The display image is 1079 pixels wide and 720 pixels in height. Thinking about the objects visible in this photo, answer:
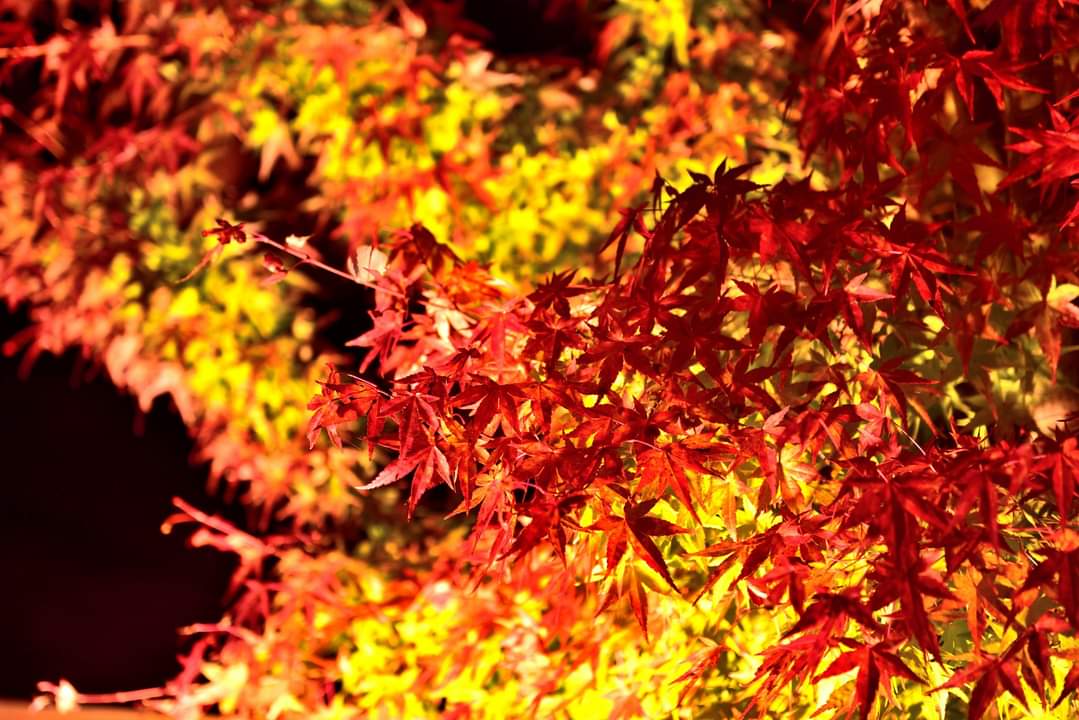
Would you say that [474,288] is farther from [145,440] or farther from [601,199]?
[145,440]

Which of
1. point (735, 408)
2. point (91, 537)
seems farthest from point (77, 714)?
point (735, 408)

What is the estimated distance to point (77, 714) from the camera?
10.2 feet

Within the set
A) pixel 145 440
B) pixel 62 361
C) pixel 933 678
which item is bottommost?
pixel 145 440

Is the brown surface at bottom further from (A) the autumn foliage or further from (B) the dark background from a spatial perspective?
(A) the autumn foliage

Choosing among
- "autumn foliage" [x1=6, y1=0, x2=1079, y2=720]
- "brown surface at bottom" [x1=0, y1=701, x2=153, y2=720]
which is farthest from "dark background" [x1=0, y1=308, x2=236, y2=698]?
"autumn foliage" [x1=6, y1=0, x2=1079, y2=720]

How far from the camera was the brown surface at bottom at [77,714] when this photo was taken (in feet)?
10.1

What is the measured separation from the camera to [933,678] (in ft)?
4.45

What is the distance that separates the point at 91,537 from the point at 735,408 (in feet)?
9.39

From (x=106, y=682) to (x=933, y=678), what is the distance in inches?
115

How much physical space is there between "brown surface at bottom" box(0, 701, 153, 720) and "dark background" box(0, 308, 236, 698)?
15 centimetres

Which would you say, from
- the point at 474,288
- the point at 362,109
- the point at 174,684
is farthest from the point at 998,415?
the point at 174,684

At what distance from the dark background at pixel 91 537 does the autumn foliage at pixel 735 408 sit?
1.18 meters

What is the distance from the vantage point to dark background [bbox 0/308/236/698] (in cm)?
346

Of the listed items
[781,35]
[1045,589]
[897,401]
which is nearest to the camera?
[1045,589]
